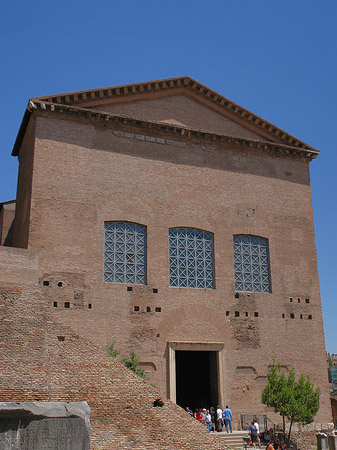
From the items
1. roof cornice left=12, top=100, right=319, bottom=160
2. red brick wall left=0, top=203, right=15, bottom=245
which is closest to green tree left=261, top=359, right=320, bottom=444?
roof cornice left=12, top=100, right=319, bottom=160

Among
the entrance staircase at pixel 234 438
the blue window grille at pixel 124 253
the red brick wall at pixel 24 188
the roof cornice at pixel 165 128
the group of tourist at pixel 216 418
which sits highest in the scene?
the roof cornice at pixel 165 128

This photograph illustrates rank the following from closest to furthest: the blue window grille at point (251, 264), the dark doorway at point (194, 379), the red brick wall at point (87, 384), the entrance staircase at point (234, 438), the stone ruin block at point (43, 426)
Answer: the stone ruin block at point (43, 426) < the red brick wall at point (87, 384) < the entrance staircase at point (234, 438) < the blue window grille at point (251, 264) < the dark doorway at point (194, 379)

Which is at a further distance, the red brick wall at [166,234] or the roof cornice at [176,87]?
the roof cornice at [176,87]

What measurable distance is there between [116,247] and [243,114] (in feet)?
27.3

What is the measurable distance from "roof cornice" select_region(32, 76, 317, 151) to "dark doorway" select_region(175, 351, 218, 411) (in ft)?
32.6

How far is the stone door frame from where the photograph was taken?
59.6 ft

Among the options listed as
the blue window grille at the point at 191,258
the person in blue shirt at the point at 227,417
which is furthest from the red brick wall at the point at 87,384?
the blue window grille at the point at 191,258

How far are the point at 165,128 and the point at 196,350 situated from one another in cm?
868

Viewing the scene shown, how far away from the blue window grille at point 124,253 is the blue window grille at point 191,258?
116 cm

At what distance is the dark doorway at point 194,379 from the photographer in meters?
21.3

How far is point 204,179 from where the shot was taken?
2116 centimetres

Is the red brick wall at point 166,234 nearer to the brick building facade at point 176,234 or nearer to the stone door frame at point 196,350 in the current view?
the brick building facade at point 176,234

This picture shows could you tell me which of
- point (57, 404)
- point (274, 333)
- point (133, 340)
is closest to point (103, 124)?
point (133, 340)

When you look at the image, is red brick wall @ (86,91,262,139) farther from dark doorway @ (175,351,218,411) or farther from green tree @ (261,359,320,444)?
green tree @ (261,359,320,444)
